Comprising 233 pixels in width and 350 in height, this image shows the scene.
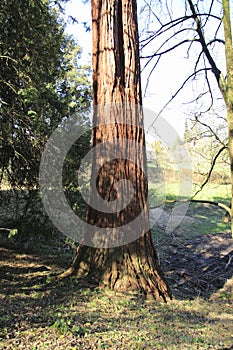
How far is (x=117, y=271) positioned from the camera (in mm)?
3348

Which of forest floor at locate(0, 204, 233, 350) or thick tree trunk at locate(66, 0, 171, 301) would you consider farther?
thick tree trunk at locate(66, 0, 171, 301)

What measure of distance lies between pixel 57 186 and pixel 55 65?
193 centimetres

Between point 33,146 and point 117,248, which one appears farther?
point 33,146

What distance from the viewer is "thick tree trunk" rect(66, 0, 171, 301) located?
11.1ft

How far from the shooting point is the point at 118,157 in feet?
11.6

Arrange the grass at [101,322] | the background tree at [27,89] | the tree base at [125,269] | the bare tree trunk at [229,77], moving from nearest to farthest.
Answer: the grass at [101,322] < the tree base at [125,269] < the background tree at [27,89] < the bare tree trunk at [229,77]

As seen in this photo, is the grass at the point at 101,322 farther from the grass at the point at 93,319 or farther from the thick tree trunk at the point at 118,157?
the thick tree trunk at the point at 118,157

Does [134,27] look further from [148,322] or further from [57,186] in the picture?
Answer: [148,322]

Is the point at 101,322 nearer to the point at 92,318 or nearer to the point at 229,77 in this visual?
the point at 92,318

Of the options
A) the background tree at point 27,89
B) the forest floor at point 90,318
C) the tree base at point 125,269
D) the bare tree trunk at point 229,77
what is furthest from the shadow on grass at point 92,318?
the bare tree trunk at point 229,77

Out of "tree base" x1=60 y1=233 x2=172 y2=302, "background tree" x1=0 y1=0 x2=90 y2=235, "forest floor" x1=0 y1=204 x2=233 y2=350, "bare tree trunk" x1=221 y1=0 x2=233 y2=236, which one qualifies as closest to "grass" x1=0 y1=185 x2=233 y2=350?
"forest floor" x1=0 y1=204 x2=233 y2=350

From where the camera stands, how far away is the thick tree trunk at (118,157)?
338 centimetres

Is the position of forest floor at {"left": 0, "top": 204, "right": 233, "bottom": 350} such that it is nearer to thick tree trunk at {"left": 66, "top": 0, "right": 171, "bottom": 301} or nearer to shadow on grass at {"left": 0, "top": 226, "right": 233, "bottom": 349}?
shadow on grass at {"left": 0, "top": 226, "right": 233, "bottom": 349}

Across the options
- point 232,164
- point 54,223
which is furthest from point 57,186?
point 232,164
